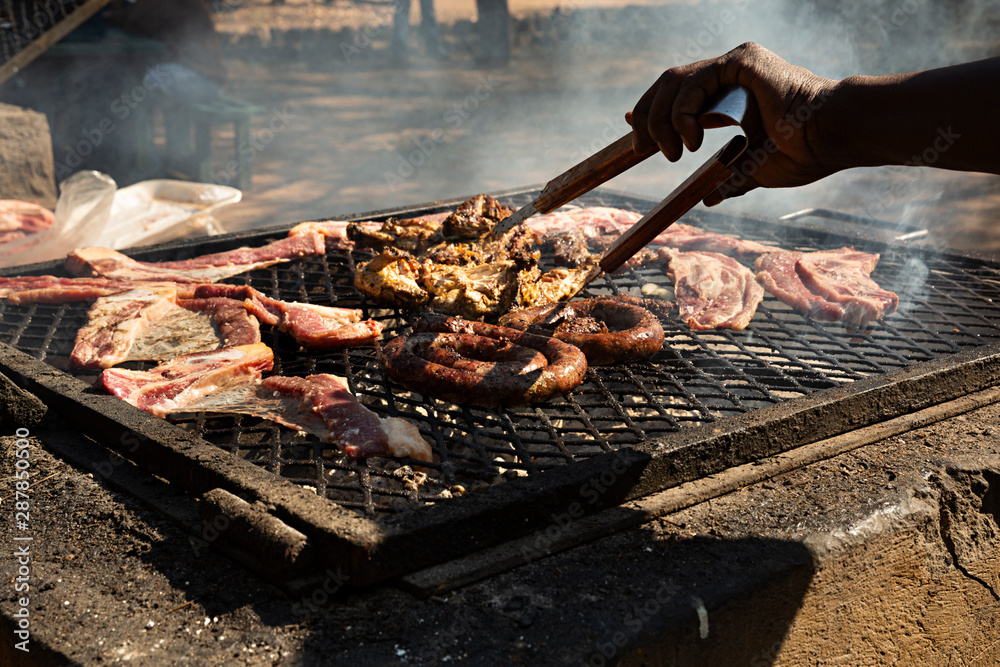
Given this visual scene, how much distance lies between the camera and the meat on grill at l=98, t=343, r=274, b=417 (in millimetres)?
2436

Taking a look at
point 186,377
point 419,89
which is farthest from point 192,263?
point 419,89

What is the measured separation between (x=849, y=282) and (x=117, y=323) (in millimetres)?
3215

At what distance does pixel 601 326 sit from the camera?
10.1 feet

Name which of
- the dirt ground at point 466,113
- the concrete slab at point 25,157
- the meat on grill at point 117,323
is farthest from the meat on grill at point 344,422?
the concrete slab at point 25,157

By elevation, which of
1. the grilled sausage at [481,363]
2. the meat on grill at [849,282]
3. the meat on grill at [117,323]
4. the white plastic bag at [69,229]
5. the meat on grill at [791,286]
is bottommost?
the white plastic bag at [69,229]

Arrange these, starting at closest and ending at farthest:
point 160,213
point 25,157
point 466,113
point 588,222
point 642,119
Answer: point 642,119
point 588,222
point 160,213
point 25,157
point 466,113

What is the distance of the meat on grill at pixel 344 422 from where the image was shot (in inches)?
87.0

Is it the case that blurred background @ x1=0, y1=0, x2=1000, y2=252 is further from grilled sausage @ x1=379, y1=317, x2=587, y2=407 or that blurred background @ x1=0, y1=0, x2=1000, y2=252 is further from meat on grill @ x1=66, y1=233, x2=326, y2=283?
grilled sausage @ x1=379, y1=317, x2=587, y2=407

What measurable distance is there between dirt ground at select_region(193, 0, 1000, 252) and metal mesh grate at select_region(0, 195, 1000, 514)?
1.65 meters

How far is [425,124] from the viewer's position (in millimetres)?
13320

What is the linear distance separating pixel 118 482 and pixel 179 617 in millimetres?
649

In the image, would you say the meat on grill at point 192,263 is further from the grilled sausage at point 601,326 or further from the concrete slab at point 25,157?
the concrete slab at point 25,157

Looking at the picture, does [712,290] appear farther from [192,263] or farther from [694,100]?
[192,263]

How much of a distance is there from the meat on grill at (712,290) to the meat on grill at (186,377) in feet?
5.93
